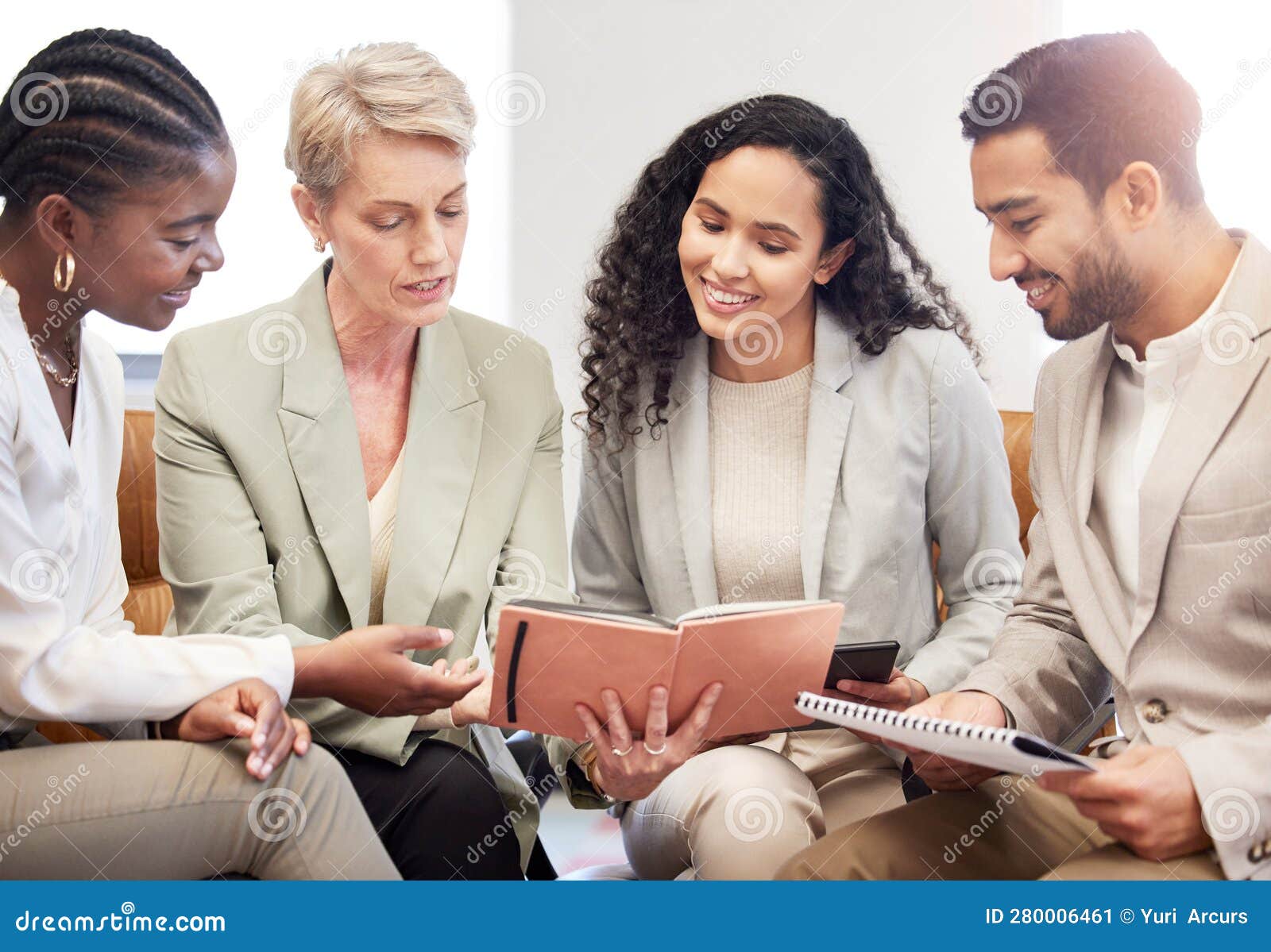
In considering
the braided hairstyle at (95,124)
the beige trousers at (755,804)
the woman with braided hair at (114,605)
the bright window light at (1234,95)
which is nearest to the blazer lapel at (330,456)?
the woman with braided hair at (114,605)

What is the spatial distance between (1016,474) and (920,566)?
0.57m

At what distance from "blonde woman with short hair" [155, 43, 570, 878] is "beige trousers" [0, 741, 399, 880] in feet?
0.90

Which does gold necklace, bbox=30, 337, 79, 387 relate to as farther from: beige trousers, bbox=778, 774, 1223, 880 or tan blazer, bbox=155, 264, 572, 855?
beige trousers, bbox=778, 774, 1223, 880

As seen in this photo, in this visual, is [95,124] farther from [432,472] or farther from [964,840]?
[964,840]

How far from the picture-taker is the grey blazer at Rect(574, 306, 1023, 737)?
1926mm

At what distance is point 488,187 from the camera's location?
2.43 m

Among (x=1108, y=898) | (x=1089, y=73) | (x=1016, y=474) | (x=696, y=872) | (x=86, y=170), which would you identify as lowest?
(x=696, y=872)

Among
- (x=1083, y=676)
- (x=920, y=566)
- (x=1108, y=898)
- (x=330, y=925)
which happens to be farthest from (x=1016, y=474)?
(x=330, y=925)

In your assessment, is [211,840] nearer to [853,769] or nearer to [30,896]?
[30,896]

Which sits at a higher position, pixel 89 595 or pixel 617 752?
pixel 89 595

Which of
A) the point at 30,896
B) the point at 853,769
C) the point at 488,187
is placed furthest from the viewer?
the point at 488,187

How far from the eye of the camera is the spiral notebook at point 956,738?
127 cm

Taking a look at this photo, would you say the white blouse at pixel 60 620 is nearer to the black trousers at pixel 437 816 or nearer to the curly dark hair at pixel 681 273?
the black trousers at pixel 437 816

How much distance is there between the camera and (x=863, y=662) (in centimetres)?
166
